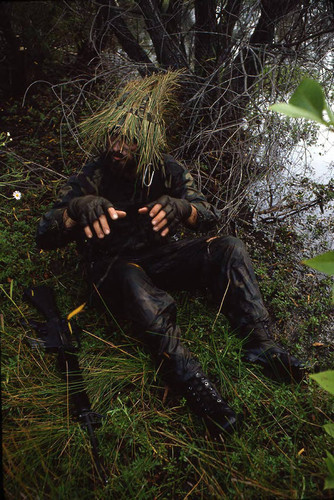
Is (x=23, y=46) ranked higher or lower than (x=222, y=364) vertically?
higher

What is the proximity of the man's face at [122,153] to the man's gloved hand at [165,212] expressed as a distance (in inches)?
14.4

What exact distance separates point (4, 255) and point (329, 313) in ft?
7.97

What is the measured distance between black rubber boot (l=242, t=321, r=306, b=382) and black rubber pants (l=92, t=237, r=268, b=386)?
7 centimetres

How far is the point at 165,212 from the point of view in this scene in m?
2.12

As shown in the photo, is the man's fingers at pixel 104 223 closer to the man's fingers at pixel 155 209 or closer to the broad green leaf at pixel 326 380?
the man's fingers at pixel 155 209

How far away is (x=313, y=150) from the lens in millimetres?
3645

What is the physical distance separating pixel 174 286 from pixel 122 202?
0.69 metres

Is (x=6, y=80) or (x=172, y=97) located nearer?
(x=172, y=97)

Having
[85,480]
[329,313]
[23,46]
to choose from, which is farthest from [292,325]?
[23,46]

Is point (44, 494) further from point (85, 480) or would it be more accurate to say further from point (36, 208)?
point (36, 208)

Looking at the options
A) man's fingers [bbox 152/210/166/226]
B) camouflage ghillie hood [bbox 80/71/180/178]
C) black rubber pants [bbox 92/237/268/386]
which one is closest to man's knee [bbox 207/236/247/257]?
black rubber pants [bbox 92/237/268/386]

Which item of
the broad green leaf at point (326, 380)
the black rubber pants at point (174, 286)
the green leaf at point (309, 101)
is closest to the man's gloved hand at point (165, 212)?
the black rubber pants at point (174, 286)

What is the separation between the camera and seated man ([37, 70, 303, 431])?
2008mm

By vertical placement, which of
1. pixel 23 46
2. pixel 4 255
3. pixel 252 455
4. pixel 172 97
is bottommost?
pixel 4 255
